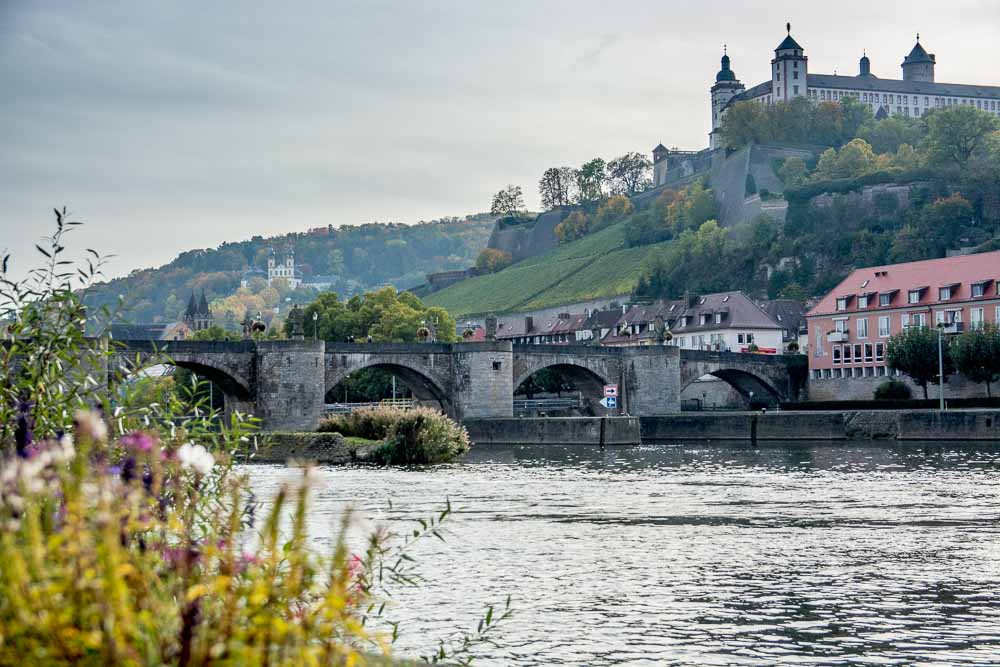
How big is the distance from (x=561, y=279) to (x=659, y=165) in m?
45.0

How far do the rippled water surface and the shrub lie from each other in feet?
134

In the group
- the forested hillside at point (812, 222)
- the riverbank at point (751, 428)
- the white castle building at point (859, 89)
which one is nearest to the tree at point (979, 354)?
the riverbank at point (751, 428)

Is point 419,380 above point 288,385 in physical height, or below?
above

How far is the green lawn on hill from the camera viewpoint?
144 m

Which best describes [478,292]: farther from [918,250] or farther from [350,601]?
[350,601]

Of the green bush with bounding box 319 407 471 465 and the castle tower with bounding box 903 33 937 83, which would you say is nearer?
the green bush with bounding box 319 407 471 465

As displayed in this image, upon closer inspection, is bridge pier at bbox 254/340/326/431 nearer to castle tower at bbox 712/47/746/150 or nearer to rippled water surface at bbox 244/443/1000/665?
rippled water surface at bbox 244/443/1000/665

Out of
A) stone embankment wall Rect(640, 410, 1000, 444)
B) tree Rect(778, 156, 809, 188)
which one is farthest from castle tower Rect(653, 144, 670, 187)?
stone embankment wall Rect(640, 410, 1000, 444)

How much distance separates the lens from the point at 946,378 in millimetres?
76750

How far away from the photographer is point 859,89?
6895 inches

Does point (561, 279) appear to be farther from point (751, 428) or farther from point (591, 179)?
point (751, 428)

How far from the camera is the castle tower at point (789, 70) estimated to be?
558ft

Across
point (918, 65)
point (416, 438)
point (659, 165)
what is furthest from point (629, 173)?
point (416, 438)

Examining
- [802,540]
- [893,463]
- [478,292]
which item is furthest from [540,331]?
[802,540]
